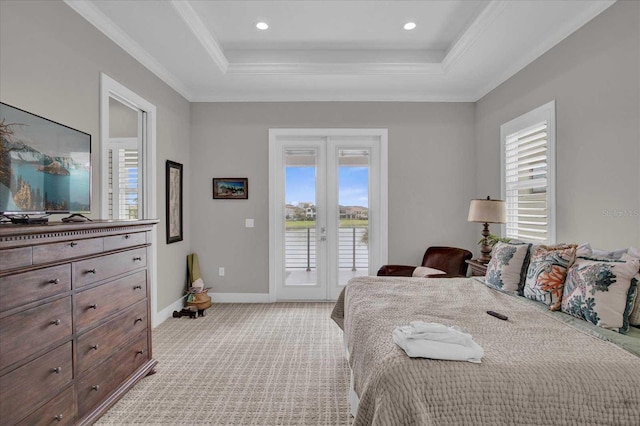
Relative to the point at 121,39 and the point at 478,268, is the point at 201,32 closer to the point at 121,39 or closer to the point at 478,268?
the point at 121,39

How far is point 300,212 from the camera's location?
472cm

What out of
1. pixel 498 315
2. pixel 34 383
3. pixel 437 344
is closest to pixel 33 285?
pixel 34 383

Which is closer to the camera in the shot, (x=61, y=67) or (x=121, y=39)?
(x=61, y=67)

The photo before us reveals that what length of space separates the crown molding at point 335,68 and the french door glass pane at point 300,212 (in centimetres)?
113

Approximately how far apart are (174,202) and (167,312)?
1317 mm

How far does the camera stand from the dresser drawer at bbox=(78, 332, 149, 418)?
189cm

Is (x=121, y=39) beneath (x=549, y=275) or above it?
above

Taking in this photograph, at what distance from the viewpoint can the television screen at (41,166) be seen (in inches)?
71.7

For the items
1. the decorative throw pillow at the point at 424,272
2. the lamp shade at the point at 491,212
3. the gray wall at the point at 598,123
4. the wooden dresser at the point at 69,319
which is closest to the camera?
the wooden dresser at the point at 69,319

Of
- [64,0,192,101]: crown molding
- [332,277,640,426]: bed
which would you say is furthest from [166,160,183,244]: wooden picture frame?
[332,277,640,426]: bed

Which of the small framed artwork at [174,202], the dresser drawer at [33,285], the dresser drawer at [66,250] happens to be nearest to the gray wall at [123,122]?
the small framed artwork at [174,202]

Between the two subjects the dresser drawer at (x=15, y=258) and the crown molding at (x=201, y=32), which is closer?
the dresser drawer at (x=15, y=258)

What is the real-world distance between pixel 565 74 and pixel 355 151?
245cm

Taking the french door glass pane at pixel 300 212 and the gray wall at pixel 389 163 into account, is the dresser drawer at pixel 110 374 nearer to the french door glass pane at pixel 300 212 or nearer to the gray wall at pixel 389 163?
the gray wall at pixel 389 163
